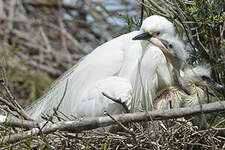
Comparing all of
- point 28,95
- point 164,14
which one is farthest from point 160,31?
point 28,95

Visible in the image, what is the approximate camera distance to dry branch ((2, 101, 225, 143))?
1959mm

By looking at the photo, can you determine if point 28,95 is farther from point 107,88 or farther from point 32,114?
point 107,88

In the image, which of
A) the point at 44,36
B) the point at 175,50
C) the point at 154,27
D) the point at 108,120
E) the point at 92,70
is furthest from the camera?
the point at 44,36

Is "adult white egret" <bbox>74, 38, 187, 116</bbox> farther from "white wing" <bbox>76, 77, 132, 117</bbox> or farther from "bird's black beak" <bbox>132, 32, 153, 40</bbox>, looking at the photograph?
"bird's black beak" <bbox>132, 32, 153, 40</bbox>

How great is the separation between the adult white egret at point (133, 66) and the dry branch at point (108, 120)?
468 millimetres

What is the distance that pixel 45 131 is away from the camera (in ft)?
6.69

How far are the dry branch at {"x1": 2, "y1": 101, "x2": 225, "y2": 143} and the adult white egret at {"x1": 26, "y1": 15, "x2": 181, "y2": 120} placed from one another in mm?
468

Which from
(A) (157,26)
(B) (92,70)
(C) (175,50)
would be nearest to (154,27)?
(A) (157,26)

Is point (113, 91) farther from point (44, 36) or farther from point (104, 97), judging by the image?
point (44, 36)

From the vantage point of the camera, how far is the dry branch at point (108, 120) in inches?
77.1

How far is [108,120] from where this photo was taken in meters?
2.03

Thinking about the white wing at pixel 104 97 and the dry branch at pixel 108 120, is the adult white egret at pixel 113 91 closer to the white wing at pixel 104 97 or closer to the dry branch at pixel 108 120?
the white wing at pixel 104 97

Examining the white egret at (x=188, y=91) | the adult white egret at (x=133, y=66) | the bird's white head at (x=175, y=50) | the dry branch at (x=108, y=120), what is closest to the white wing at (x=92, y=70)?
the adult white egret at (x=133, y=66)

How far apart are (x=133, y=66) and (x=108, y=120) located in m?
0.65
